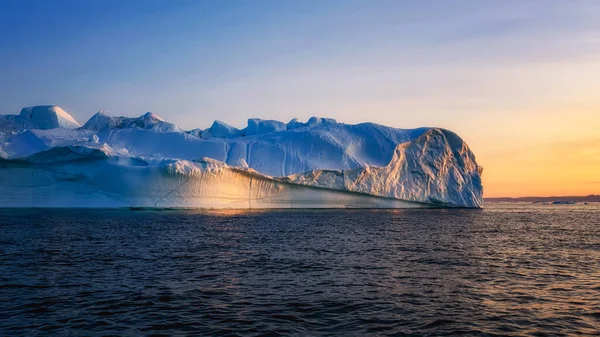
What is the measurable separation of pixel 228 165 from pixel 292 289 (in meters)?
29.6

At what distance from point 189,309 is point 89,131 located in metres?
37.2

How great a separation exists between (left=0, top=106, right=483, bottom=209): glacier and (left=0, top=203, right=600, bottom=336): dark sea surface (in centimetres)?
1905

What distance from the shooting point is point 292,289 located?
918 centimetres

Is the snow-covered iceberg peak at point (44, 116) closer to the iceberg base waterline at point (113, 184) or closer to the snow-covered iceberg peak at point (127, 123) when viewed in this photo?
the snow-covered iceberg peak at point (127, 123)

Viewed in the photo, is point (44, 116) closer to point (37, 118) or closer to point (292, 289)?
point (37, 118)

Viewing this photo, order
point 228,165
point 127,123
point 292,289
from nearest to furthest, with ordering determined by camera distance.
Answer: point 292,289 < point 228,165 < point 127,123

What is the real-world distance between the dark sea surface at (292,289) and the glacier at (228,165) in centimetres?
1905

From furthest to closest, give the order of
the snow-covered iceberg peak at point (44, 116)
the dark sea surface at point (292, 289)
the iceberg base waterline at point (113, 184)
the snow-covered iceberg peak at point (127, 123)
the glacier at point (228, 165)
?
the snow-covered iceberg peak at point (44, 116) < the snow-covered iceberg peak at point (127, 123) < the glacier at point (228, 165) < the iceberg base waterline at point (113, 184) < the dark sea surface at point (292, 289)

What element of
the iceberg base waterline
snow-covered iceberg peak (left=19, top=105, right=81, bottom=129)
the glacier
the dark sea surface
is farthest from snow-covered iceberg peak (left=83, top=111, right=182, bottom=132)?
the dark sea surface

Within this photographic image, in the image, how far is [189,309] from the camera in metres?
7.64

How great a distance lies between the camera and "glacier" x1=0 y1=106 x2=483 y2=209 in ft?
115

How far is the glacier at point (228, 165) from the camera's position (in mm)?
35125

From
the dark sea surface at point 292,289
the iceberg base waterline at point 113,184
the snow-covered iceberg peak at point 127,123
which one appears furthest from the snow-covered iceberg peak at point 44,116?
the dark sea surface at point 292,289

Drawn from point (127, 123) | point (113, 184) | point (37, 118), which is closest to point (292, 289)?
point (113, 184)
